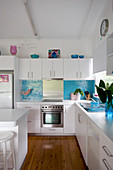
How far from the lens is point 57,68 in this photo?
3650 millimetres

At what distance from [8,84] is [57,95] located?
1.48 metres

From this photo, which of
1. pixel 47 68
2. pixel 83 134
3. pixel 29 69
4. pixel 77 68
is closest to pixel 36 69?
pixel 29 69

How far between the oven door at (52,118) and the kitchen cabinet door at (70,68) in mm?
1079

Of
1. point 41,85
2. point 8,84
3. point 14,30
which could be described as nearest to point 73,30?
point 14,30

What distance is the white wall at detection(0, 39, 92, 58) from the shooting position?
3949mm

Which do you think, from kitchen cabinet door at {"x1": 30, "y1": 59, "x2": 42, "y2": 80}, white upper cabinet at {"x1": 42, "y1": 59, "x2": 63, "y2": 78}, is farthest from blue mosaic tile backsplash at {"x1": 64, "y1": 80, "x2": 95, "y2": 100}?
kitchen cabinet door at {"x1": 30, "y1": 59, "x2": 42, "y2": 80}

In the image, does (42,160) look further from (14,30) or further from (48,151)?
(14,30)

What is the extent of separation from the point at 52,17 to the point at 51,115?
2391 mm

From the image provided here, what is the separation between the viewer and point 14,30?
11.1 feet

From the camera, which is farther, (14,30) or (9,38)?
(9,38)

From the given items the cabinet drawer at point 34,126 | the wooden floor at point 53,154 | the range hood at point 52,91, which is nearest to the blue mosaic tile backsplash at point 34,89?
the range hood at point 52,91

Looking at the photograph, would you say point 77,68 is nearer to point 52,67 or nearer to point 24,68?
point 52,67

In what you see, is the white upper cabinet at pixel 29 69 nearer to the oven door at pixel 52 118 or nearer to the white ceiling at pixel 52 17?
the white ceiling at pixel 52 17

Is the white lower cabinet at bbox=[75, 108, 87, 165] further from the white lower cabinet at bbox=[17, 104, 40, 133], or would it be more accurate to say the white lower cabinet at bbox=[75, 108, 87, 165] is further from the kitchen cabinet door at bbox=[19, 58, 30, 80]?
the kitchen cabinet door at bbox=[19, 58, 30, 80]
